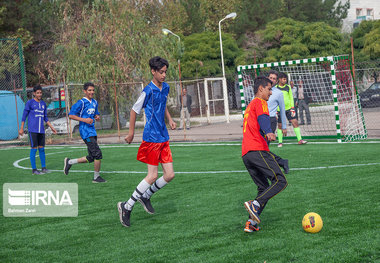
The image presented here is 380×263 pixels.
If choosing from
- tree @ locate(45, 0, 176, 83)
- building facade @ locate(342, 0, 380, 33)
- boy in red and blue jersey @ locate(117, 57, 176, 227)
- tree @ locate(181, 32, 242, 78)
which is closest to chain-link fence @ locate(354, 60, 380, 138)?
tree @ locate(45, 0, 176, 83)

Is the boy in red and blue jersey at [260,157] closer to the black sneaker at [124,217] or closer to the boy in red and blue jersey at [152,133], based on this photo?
the boy in red and blue jersey at [152,133]

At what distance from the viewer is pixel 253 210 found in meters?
5.51

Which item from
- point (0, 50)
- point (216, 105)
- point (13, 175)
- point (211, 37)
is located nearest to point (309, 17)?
point (211, 37)

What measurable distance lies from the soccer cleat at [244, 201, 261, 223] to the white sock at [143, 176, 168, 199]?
1.47 meters

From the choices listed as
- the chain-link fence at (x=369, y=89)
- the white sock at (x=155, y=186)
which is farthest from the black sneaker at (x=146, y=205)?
the chain-link fence at (x=369, y=89)

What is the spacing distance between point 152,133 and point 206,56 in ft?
115

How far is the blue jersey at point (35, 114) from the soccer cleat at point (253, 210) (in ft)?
24.1

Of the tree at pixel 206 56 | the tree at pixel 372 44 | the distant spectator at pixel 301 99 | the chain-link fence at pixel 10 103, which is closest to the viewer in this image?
the distant spectator at pixel 301 99

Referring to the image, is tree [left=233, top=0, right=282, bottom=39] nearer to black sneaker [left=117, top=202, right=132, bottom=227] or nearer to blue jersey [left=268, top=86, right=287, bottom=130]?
blue jersey [left=268, top=86, right=287, bottom=130]

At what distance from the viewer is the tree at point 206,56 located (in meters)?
40.0

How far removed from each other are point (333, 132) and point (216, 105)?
637 inches

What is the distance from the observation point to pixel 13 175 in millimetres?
11906

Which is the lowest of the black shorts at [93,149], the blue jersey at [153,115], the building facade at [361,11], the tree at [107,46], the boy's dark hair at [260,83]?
the black shorts at [93,149]

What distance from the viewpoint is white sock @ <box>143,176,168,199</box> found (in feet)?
22.0
